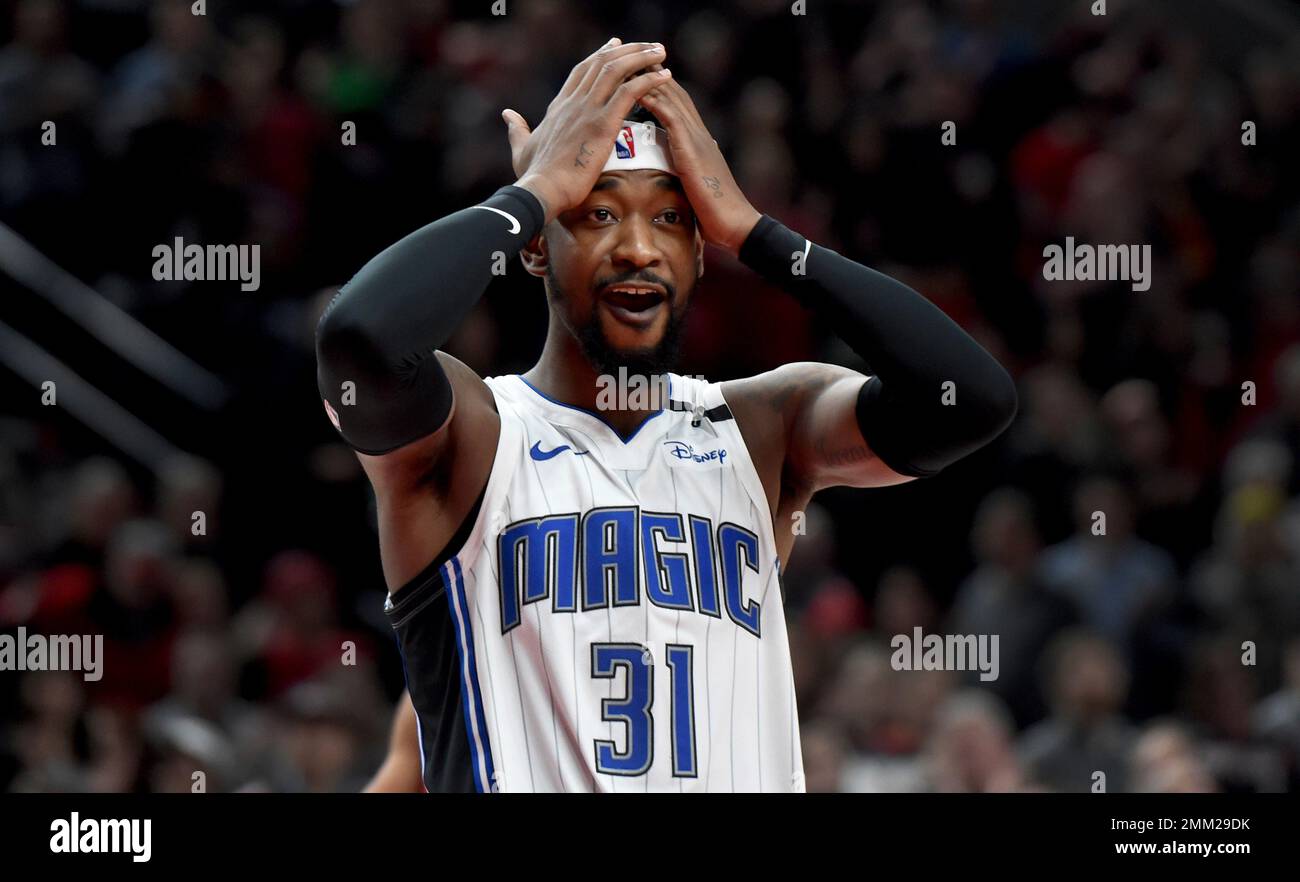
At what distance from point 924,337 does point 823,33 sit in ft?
19.0

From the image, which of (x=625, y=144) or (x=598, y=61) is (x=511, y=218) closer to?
(x=625, y=144)

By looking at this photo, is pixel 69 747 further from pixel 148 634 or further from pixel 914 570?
pixel 914 570

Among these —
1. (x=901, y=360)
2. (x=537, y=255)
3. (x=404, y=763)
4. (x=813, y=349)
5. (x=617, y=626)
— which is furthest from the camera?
(x=813, y=349)

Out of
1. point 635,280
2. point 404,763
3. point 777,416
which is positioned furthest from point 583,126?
point 404,763

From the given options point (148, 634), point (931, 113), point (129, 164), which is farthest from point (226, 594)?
point (931, 113)

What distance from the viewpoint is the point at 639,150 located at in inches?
137

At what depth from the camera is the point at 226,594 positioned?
23.6 ft

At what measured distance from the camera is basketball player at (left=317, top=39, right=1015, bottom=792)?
319cm

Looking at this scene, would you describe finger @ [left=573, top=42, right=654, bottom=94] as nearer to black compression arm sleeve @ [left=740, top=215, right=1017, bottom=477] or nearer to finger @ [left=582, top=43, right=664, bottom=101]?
finger @ [left=582, top=43, right=664, bottom=101]

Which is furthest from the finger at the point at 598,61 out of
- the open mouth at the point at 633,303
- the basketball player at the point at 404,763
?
the basketball player at the point at 404,763

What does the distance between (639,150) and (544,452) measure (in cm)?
62

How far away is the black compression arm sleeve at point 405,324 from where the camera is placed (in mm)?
3080

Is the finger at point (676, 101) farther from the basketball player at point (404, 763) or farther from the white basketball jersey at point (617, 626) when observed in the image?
the basketball player at point (404, 763)

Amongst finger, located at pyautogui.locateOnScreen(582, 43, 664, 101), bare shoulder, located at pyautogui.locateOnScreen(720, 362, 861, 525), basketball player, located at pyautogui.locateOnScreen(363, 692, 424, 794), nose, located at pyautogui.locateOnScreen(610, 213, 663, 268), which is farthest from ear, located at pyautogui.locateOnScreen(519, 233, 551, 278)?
basketball player, located at pyautogui.locateOnScreen(363, 692, 424, 794)
